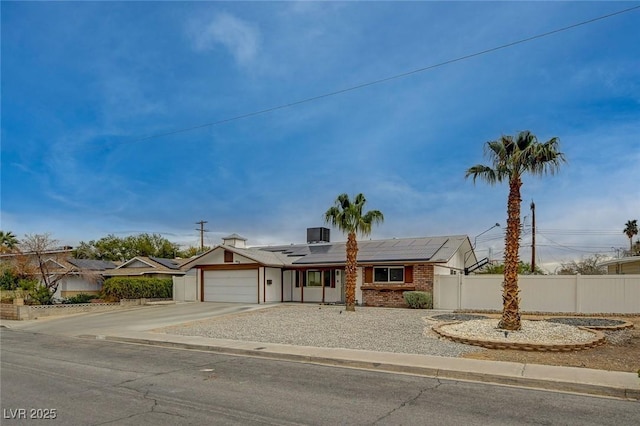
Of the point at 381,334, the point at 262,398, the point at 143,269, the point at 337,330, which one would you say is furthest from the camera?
the point at 143,269

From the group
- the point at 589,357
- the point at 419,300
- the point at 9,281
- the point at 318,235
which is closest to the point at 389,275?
the point at 419,300

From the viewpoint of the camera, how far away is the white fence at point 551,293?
2070 centimetres

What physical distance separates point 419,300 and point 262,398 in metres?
17.7

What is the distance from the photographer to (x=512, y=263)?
46.6ft

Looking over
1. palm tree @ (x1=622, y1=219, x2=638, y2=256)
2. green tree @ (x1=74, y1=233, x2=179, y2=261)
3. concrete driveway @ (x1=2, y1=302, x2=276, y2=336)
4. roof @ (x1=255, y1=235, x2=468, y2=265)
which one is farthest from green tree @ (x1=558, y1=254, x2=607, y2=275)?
green tree @ (x1=74, y1=233, x2=179, y2=261)

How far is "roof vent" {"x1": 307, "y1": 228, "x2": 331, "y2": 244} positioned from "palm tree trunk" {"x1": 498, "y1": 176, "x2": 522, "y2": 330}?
22433 mm

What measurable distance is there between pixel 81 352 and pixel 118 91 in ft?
39.7

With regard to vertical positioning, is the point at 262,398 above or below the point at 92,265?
above

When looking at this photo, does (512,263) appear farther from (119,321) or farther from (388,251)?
(119,321)

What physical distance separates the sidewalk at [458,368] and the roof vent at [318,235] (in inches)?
900

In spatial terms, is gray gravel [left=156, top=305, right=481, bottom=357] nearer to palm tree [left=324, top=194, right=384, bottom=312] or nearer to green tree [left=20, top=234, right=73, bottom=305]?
palm tree [left=324, top=194, right=384, bottom=312]

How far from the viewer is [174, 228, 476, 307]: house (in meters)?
25.6

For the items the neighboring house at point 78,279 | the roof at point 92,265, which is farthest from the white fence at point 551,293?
the roof at point 92,265

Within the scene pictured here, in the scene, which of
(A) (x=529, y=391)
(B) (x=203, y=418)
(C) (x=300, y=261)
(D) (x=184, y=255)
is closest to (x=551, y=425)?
(A) (x=529, y=391)
